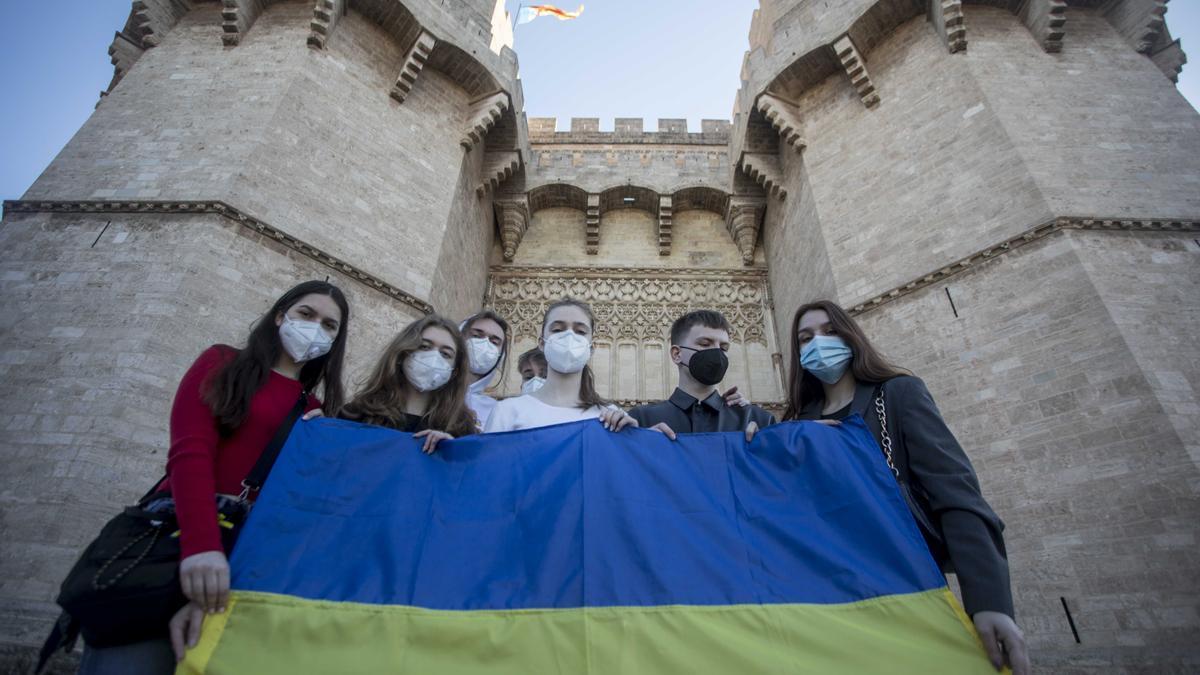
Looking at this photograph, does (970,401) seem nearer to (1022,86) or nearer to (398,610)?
(1022,86)

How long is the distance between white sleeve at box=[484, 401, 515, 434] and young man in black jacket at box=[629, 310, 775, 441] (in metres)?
0.70

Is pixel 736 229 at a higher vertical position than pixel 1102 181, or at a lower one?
higher

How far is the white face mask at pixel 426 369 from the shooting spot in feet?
9.06

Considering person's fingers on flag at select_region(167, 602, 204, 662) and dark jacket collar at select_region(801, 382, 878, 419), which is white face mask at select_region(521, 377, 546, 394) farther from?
person's fingers on flag at select_region(167, 602, 204, 662)

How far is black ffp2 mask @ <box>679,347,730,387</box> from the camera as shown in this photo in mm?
2877

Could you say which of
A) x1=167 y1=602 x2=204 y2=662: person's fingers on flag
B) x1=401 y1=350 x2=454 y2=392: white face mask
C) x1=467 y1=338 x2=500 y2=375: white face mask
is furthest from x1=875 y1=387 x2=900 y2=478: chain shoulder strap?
x1=167 y1=602 x2=204 y2=662: person's fingers on flag

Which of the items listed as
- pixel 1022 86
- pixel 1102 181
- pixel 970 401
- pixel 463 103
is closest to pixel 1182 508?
pixel 970 401

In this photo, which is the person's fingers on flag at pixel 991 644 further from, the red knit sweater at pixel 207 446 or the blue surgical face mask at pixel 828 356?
the red knit sweater at pixel 207 446

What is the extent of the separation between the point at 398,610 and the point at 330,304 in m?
1.50

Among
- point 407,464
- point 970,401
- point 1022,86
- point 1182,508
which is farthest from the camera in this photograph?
point 1022,86

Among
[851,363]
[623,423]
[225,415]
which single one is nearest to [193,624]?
[225,415]

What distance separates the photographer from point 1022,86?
782 cm

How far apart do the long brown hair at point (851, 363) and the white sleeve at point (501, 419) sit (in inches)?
60.7

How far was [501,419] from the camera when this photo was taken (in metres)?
2.90
